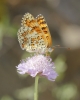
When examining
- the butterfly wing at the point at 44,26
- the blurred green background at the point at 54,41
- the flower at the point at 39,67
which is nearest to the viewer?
the flower at the point at 39,67

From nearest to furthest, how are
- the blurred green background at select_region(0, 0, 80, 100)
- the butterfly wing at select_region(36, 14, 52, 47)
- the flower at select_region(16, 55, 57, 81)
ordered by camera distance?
the flower at select_region(16, 55, 57, 81)
the butterfly wing at select_region(36, 14, 52, 47)
the blurred green background at select_region(0, 0, 80, 100)

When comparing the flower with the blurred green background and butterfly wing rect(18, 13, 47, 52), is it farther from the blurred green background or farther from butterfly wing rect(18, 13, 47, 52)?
the blurred green background

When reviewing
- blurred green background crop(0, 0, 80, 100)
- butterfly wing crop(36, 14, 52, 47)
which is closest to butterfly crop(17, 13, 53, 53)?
butterfly wing crop(36, 14, 52, 47)

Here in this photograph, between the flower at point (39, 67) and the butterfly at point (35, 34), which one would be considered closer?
the flower at point (39, 67)

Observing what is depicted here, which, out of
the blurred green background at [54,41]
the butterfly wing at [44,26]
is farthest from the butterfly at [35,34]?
the blurred green background at [54,41]

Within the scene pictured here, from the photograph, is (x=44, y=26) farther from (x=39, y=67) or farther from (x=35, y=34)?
(x=39, y=67)

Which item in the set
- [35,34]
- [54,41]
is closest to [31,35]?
[35,34]

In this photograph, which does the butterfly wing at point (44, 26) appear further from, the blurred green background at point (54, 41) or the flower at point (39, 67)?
the blurred green background at point (54, 41)
